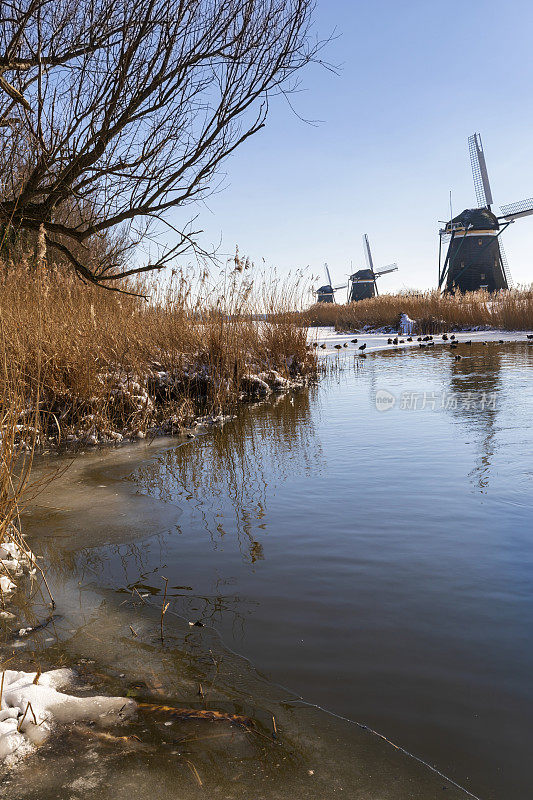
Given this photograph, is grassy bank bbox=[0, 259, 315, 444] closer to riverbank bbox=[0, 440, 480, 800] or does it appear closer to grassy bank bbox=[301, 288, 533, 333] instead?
riverbank bbox=[0, 440, 480, 800]

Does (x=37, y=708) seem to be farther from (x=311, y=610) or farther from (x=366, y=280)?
(x=366, y=280)

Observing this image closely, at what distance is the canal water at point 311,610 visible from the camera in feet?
6.02

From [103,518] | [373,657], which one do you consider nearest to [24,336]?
[103,518]

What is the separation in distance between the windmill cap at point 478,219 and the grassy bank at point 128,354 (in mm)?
29839

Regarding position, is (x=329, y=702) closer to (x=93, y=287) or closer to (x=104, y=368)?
(x=104, y=368)

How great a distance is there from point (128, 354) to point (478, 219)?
112 ft

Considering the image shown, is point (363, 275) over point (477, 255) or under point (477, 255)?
over

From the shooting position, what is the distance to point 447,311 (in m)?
25.7

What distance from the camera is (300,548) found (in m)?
3.56

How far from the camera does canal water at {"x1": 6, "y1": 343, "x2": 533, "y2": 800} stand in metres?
1.84

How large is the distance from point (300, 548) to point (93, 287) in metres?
5.37

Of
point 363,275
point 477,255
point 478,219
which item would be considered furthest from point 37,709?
point 363,275

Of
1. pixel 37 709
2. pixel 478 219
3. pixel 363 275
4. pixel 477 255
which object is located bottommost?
pixel 37 709

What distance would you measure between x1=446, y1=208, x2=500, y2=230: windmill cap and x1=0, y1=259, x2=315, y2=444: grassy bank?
1175 inches
